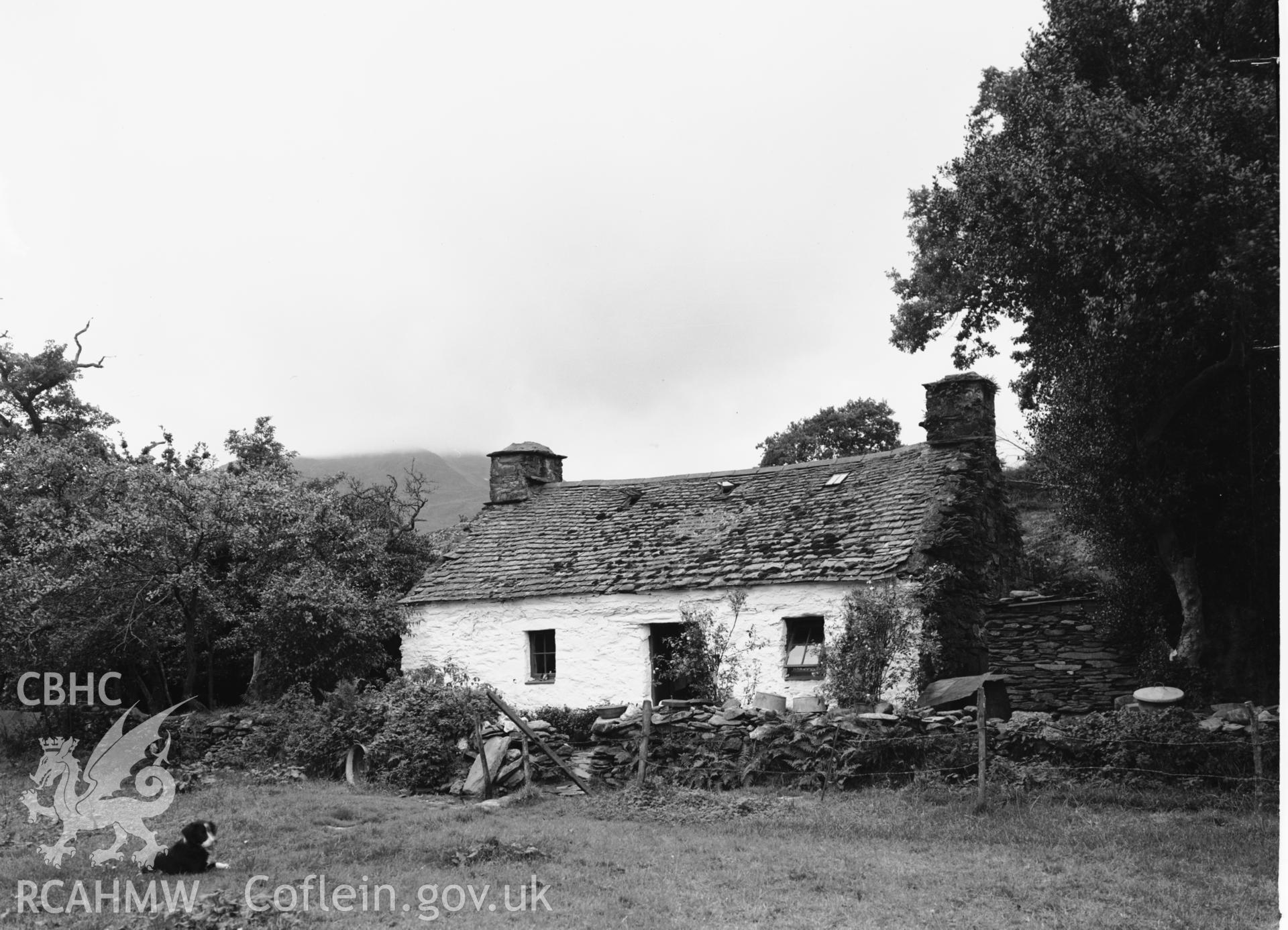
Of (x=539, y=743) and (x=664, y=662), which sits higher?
(x=664, y=662)

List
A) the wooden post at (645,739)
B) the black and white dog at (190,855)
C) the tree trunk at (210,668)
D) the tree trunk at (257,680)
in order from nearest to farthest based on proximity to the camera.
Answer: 1. the black and white dog at (190,855)
2. the wooden post at (645,739)
3. the tree trunk at (210,668)
4. the tree trunk at (257,680)

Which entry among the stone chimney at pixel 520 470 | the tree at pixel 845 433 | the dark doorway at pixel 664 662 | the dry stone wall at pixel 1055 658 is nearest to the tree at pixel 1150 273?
the dry stone wall at pixel 1055 658

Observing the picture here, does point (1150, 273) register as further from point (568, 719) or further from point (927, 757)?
point (568, 719)

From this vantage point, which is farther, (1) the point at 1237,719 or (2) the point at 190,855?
(1) the point at 1237,719

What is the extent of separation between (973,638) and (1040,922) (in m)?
11.7

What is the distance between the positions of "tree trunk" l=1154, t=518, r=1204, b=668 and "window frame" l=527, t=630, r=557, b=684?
38.4 ft

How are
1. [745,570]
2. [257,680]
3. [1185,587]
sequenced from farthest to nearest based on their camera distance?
[257,680] → [745,570] → [1185,587]

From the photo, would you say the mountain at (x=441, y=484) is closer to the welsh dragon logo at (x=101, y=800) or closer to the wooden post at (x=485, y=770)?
the welsh dragon logo at (x=101, y=800)

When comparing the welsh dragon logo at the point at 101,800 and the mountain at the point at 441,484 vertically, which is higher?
the mountain at the point at 441,484

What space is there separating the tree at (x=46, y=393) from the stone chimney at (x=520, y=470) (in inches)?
513

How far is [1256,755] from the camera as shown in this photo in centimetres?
1159

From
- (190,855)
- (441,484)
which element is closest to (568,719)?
(190,855)

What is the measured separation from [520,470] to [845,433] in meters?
17.3

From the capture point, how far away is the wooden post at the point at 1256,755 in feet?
37.2
